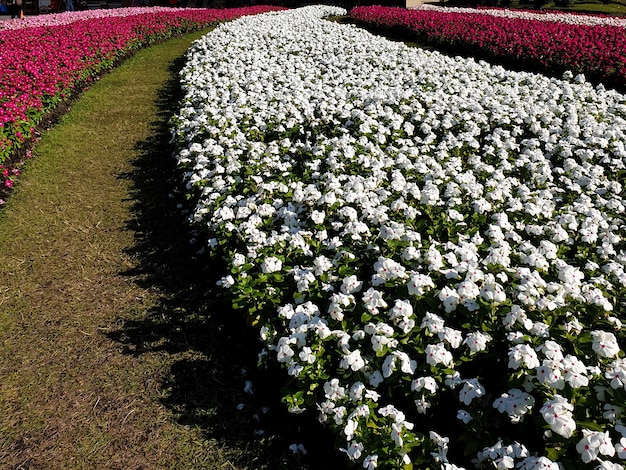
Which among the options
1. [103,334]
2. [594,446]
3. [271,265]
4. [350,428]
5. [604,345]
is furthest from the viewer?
[103,334]

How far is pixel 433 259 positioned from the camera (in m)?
3.57

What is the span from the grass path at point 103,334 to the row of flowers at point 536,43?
1023cm

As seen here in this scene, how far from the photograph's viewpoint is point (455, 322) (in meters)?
3.43

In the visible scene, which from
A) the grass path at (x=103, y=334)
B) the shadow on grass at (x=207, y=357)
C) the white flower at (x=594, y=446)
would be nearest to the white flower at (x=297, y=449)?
the shadow on grass at (x=207, y=357)

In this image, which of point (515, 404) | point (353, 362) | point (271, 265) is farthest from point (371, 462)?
point (271, 265)

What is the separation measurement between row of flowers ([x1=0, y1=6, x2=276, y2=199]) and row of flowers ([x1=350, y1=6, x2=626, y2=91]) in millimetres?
10497

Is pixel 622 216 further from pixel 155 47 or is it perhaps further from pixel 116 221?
pixel 155 47

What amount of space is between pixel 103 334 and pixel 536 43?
43.9 ft

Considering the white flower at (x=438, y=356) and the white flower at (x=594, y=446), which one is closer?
the white flower at (x=594, y=446)

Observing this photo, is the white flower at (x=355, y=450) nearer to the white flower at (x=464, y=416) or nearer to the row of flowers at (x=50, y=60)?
the white flower at (x=464, y=416)

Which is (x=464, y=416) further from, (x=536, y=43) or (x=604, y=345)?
(x=536, y=43)

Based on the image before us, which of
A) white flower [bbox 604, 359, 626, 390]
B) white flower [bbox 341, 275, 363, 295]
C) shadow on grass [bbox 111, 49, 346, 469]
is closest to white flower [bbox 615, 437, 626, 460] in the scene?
white flower [bbox 604, 359, 626, 390]

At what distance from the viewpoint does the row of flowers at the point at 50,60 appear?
7332 mm

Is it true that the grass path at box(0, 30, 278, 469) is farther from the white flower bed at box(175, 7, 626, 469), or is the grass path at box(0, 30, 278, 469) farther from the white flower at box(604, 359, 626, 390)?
the white flower at box(604, 359, 626, 390)
